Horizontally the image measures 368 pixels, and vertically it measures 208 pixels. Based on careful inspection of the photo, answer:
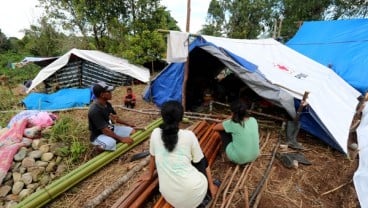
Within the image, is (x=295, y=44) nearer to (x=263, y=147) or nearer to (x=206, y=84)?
(x=206, y=84)

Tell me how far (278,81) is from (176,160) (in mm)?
3009

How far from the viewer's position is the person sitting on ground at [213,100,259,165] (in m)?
2.55

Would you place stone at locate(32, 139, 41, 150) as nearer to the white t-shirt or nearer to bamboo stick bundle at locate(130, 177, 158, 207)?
bamboo stick bundle at locate(130, 177, 158, 207)

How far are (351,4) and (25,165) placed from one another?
1553cm

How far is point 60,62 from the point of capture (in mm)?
7637

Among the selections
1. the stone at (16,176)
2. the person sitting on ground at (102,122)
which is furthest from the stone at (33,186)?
the person sitting on ground at (102,122)

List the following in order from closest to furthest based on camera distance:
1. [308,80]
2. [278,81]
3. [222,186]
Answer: [222,186] < [278,81] < [308,80]

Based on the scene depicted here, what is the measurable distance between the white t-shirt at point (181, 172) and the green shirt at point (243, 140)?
0.81 m

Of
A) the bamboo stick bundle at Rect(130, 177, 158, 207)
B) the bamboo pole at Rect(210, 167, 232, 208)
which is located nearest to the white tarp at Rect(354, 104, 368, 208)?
the bamboo pole at Rect(210, 167, 232, 208)

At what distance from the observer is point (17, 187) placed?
9.64ft

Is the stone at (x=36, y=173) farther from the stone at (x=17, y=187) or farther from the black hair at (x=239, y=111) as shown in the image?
the black hair at (x=239, y=111)

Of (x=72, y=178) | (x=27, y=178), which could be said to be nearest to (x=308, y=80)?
(x=72, y=178)

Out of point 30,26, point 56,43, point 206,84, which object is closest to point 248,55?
point 206,84

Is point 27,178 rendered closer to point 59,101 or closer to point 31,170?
point 31,170
